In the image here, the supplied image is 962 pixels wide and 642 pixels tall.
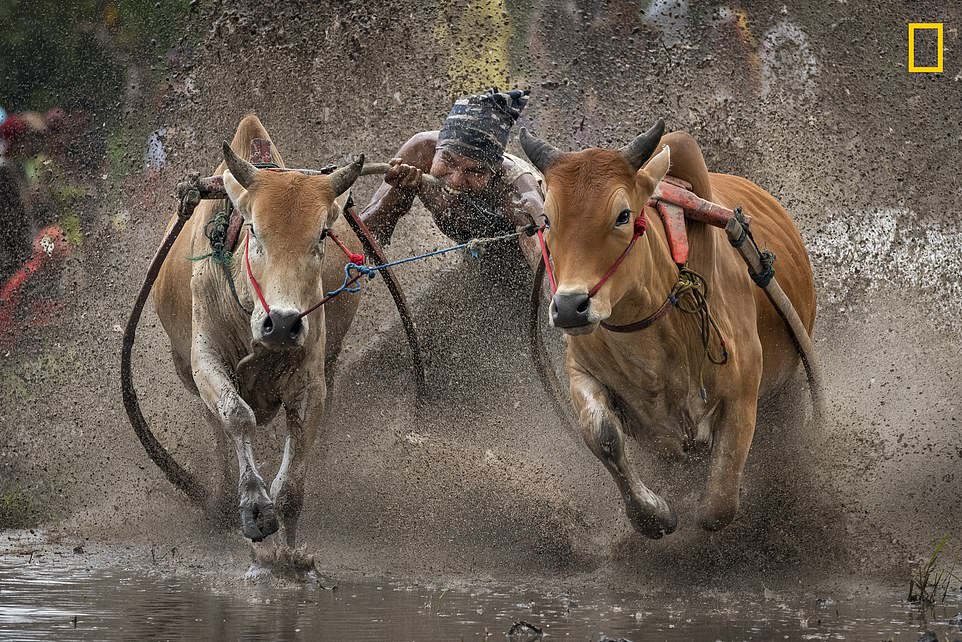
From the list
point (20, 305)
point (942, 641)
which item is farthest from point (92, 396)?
point (942, 641)

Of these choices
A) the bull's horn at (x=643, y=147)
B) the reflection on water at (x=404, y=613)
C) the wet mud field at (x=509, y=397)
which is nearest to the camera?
the reflection on water at (x=404, y=613)

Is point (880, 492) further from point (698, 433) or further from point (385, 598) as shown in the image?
point (385, 598)

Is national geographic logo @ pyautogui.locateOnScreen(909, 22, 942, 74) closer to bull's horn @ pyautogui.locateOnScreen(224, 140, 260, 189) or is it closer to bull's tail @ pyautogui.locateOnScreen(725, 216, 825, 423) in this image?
bull's tail @ pyautogui.locateOnScreen(725, 216, 825, 423)

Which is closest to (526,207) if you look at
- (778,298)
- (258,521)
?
(778,298)

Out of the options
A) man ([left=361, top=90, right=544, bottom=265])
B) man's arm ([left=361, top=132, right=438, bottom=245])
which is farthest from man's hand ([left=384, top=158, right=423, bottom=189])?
man's arm ([left=361, top=132, right=438, bottom=245])

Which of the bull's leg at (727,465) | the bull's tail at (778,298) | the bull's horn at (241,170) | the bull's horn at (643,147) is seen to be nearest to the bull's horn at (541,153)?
the bull's horn at (643,147)

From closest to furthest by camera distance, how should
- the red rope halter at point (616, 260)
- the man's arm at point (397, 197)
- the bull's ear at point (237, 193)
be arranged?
the red rope halter at point (616, 260), the bull's ear at point (237, 193), the man's arm at point (397, 197)

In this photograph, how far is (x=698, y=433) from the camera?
603 centimetres

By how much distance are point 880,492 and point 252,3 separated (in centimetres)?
493

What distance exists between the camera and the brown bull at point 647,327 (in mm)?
5441

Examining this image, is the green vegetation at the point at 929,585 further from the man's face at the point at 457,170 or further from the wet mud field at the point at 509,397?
the man's face at the point at 457,170

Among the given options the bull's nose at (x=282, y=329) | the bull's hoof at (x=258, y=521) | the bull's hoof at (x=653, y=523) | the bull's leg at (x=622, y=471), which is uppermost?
the bull's nose at (x=282, y=329)

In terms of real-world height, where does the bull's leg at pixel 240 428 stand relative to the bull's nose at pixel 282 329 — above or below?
below

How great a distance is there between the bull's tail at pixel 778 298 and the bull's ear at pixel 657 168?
442 millimetres
